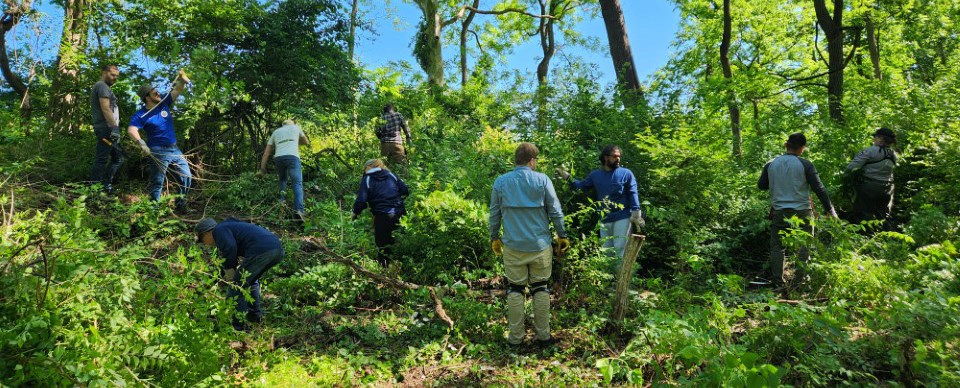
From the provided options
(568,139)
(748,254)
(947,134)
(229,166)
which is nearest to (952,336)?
(748,254)

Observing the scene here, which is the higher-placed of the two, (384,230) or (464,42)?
(464,42)

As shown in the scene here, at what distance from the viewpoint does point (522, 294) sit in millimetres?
4621

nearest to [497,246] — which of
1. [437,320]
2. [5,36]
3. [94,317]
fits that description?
[437,320]

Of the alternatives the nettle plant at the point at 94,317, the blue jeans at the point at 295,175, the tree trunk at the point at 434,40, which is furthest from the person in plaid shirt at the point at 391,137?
the tree trunk at the point at 434,40

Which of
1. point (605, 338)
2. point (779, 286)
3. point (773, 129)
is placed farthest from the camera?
point (773, 129)

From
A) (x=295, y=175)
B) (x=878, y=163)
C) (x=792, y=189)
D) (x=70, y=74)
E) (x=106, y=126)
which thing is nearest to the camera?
(x=792, y=189)

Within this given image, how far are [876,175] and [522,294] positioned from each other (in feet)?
16.8

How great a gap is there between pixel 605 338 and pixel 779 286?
2469 mm

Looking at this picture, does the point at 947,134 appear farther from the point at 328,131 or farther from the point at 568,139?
the point at 328,131

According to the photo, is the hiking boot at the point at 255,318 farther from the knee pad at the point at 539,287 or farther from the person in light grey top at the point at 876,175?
the person in light grey top at the point at 876,175

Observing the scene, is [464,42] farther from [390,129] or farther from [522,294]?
[522,294]

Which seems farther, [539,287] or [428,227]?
[428,227]

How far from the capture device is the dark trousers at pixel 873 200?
639 centimetres

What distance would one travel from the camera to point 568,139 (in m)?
8.53
